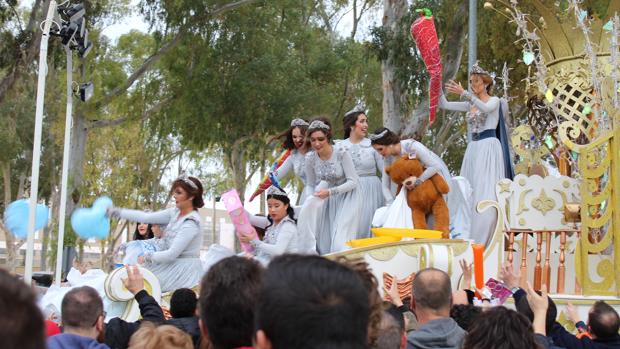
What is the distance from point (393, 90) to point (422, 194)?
9562 millimetres

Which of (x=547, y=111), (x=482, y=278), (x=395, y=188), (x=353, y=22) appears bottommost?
(x=482, y=278)

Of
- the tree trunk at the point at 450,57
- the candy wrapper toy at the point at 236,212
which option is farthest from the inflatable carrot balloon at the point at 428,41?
the tree trunk at the point at 450,57

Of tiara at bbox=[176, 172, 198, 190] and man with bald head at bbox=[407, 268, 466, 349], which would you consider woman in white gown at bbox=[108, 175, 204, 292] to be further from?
man with bald head at bbox=[407, 268, 466, 349]

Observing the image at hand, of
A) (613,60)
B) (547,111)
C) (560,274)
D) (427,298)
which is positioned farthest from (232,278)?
(547,111)

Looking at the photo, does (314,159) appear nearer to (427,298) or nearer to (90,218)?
(90,218)

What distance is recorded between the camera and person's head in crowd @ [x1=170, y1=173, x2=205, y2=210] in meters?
7.49

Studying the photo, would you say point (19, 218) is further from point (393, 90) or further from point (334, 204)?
point (393, 90)

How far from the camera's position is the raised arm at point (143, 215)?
7.50 m

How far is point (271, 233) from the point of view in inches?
308

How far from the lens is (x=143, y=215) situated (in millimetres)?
7656

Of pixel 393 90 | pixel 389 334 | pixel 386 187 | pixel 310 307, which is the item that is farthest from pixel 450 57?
pixel 310 307

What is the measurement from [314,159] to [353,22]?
1977 centimetres

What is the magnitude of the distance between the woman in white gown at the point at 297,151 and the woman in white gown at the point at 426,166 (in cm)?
78

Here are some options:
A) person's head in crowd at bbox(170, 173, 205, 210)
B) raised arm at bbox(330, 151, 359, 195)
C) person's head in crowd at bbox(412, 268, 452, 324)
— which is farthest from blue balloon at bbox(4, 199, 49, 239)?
person's head in crowd at bbox(412, 268, 452, 324)
